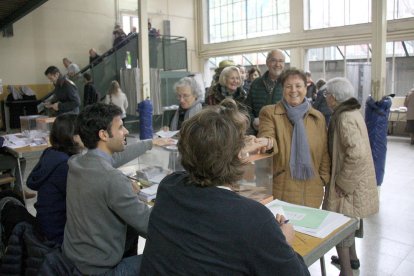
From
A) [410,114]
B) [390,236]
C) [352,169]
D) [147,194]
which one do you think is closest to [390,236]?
[390,236]

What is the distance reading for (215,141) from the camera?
1.17m

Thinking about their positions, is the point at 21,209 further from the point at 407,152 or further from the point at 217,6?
the point at 217,6

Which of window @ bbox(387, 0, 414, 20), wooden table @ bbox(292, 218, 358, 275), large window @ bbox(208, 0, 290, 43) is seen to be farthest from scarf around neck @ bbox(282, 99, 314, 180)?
large window @ bbox(208, 0, 290, 43)

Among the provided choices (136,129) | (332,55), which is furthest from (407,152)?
(136,129)

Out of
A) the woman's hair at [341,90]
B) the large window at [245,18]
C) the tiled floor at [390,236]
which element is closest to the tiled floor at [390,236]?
the tiled floor at [390,236]

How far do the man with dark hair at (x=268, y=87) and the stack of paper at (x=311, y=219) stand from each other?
1375mm

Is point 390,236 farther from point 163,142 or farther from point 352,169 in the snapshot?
point 163,142

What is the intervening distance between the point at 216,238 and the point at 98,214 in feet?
2.98

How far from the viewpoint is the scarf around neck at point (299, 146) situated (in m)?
2.49

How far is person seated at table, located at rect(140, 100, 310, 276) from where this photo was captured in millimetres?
1069

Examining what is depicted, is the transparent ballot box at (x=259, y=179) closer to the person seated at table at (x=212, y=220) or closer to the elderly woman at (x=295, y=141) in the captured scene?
the elderly woman at (x=295, y=141)

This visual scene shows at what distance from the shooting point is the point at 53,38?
11797 mm

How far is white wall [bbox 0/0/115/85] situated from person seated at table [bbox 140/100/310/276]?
11.5 meters

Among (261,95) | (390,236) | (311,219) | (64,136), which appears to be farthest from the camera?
(390,236)
